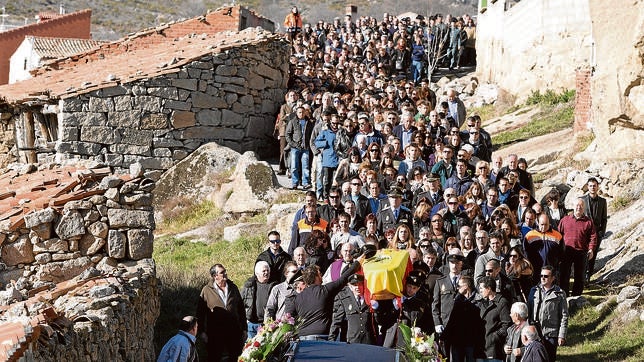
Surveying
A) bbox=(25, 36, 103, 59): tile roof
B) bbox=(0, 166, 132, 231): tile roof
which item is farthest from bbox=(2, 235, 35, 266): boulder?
bbox=(25, 36, 103, 59): tile roof

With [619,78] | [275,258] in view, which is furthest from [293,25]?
[275,258]

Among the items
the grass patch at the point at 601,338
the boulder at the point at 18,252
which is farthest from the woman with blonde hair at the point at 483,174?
the boulder at the point at 18,252

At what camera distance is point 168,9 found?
229 ft

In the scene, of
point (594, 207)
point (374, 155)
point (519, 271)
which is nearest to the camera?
point (519, 271)

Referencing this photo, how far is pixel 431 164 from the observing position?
16.0m

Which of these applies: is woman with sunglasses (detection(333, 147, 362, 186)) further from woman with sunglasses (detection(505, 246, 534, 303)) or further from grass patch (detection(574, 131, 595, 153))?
grass patch (detection(574, 131, 595, 153))

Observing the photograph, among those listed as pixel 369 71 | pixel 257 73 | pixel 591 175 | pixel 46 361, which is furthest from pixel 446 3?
pixel 46 361

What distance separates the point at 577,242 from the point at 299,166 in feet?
24.0

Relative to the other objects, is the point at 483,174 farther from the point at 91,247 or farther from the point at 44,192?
the point at 44,192

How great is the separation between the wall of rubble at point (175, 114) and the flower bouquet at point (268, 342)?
38.5 ft

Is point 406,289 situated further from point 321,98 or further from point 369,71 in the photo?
point 369,71

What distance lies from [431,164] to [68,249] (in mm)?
6278

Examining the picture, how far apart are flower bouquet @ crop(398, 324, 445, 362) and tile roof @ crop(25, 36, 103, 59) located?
23.1 m

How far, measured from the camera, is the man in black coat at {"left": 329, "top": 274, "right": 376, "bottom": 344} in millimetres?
10305
